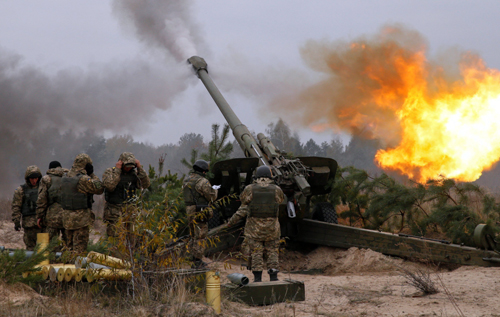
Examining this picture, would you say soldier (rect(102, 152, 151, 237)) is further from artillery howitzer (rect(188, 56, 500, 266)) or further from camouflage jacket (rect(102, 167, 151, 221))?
artillery howitzer (rect(188, 56, 500, 266))

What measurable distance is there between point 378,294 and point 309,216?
4.19 metres

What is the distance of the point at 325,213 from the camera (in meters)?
10.2

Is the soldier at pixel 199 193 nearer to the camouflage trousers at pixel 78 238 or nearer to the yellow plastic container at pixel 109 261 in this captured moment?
the camouflage trousers at pixel 78 238

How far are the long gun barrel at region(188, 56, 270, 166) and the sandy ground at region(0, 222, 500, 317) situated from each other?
101 inches

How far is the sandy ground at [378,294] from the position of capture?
4.79m

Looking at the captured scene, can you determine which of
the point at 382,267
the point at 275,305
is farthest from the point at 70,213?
the point at 382,267

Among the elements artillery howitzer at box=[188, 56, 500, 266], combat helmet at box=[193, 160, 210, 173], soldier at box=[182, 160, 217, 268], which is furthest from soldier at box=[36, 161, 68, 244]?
artillery howitzer at box=[188, 56, 500, 266]

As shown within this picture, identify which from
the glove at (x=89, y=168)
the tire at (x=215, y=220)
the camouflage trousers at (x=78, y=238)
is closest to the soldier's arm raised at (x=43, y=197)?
the glove at (x=89, y=168)

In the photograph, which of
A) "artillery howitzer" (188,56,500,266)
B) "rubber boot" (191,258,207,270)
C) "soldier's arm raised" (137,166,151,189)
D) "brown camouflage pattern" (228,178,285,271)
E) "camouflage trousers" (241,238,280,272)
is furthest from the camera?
"soldier's arm raised" (137,166,151,189)

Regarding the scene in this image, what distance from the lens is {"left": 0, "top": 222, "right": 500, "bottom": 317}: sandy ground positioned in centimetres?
479

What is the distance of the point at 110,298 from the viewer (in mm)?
5012

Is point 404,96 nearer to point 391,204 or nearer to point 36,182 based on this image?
point 391,204

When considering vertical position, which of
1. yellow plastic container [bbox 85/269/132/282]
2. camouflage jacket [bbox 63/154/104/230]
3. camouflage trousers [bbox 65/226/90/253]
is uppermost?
camouflage jacket [bbox 63/154/104/230]

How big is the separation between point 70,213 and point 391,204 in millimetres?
5653
